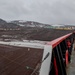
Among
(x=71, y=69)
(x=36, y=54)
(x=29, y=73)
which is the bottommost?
(x=71, y=69)

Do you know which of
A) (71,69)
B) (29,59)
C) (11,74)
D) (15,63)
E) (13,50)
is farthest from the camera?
(71,69)

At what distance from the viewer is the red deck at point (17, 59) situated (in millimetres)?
1535

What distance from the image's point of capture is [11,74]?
1.46 metres

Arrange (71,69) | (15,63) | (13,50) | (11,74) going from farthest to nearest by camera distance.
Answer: (71,69)
(13,50)
(15,63)
(11,74)

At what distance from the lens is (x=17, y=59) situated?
1.73m

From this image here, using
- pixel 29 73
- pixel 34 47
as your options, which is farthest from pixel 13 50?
pixel 29 73

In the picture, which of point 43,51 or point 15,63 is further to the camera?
point 43,51

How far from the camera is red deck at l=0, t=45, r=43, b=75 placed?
153 centimetres

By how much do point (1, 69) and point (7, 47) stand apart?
0.53m

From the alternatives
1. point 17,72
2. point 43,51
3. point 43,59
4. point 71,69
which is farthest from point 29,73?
point 71,69

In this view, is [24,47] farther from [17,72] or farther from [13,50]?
[17,72]

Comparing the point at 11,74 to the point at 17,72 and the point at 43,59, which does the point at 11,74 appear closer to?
the point at 17,72

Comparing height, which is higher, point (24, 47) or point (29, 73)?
point (24, 47)

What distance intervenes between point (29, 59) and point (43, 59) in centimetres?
17
